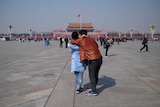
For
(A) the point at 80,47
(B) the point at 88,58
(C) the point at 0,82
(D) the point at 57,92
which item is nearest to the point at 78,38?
(A) the point at 80,47

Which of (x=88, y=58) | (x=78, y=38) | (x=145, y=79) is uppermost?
(x=78, y=38)

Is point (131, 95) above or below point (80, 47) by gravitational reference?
below

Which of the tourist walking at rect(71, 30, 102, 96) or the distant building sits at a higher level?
the distant building

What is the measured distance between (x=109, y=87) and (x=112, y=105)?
4.93 ft

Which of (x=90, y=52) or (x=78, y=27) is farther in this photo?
(x=78, y=27)

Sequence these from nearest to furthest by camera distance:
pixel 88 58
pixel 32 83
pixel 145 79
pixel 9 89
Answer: pixel 88 58, pixel 9 89, pixel 32 83, pixel 145 79

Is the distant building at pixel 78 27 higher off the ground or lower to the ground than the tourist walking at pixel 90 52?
higher

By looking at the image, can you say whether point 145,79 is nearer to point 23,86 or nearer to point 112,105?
point 112,105

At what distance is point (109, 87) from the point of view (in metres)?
5.79

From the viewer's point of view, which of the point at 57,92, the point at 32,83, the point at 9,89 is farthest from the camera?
the point at 32,83

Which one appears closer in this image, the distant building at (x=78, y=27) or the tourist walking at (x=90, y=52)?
the tourist walking at (x=90, y=52)

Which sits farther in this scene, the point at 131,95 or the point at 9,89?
the point at 9,89

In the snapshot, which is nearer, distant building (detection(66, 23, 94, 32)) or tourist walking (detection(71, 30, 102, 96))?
tourist walking (detection(71, 30, 102, 96))

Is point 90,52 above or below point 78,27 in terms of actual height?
below
